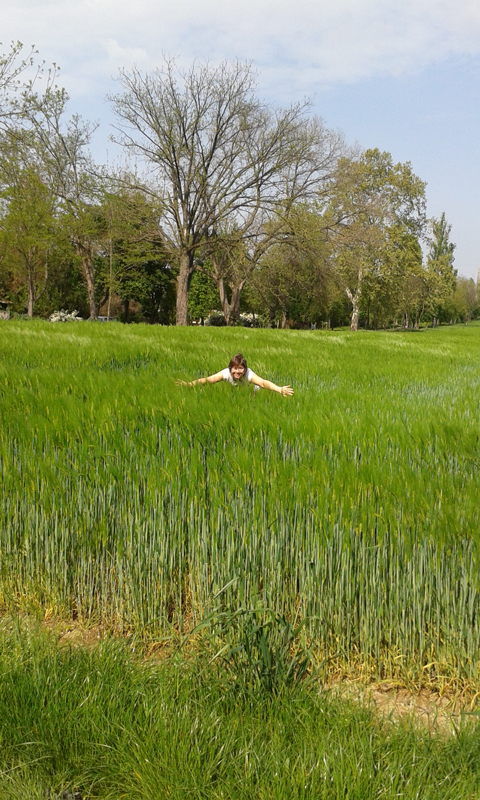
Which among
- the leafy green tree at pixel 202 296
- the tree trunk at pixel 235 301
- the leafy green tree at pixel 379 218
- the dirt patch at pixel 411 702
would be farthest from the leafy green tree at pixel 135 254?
the dirt patch at pixel 411 702

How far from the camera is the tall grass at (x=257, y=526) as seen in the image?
82.4 inches

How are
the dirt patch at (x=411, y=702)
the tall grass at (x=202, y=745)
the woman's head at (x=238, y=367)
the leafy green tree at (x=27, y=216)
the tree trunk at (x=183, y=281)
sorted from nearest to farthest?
1. the tall grass at (x=202, y=745)
2. the dirt patch at (x=411, y=702)
3. the woman's head at (x=238, y=367)
4. the leafy green tree at (x=27, y=216)
5. the tree trunk at (x=183, y=281)

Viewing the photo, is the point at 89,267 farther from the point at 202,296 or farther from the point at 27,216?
the point at 202,296

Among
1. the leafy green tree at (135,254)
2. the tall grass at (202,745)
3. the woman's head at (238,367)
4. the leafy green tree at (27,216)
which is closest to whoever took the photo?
the tall grass at (202,745)

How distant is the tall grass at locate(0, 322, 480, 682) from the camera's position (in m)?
2.09

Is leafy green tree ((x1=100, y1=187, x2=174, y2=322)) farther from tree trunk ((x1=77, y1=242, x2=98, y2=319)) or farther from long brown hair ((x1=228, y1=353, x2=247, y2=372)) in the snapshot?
long brown hair ((x1=228, y1=353, x2=247, y2=372))

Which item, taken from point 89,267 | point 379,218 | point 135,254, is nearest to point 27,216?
point 135,254

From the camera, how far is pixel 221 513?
238 cm

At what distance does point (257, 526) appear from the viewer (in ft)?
7.65

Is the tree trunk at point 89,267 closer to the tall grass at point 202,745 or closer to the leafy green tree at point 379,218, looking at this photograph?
the leafy green tree at point 379,218

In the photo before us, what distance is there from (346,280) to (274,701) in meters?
41.3

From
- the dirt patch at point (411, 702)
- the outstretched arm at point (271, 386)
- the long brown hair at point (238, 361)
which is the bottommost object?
the dirt patch at point (411, 702)

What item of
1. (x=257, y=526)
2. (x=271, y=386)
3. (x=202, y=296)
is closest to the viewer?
(x=257, y=526)

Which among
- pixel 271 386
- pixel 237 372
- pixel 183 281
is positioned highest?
pixel 183 281
